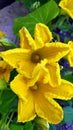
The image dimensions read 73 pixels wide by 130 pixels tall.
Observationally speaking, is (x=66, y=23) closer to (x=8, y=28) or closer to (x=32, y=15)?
(x=8, y=28)

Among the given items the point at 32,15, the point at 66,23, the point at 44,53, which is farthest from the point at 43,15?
the point at 66,23

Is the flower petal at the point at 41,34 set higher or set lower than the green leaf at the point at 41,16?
higher

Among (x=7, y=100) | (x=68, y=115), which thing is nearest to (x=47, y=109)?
(x=7, y=100)

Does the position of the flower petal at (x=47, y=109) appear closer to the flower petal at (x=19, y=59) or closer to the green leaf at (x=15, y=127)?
the flower petal at (x=19, y=59)

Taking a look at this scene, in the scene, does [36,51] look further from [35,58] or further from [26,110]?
[26,110]

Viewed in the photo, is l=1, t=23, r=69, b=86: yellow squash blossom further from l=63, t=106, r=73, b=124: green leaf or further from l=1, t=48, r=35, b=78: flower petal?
l=63, t=106, r=73, b=124: green leaf

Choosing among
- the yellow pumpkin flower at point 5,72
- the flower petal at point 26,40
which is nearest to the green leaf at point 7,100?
the yellow pumpkin flower at point 5,72

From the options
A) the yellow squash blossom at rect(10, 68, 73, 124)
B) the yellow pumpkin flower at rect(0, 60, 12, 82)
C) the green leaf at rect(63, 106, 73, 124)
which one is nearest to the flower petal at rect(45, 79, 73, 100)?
the yellow squash blossom at rect(10, 68, 73, 124)
